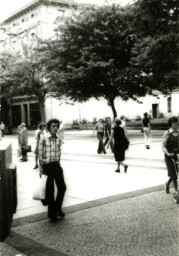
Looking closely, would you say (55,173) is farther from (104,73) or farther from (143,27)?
(104,73)

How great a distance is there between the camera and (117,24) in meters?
27.2

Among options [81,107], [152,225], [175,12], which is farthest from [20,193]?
[81,107]

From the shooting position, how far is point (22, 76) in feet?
128

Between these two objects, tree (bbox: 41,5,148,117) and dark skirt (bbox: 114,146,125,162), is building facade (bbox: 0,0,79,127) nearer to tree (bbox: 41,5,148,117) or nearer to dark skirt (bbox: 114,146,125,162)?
tree (bbox: 41,5,148,117)

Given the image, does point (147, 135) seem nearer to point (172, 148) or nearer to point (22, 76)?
point (172, 148)

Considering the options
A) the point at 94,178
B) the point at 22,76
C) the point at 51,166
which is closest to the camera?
the point at 51,166

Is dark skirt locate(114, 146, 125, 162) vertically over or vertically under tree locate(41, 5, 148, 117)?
under

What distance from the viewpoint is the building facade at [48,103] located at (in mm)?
46125

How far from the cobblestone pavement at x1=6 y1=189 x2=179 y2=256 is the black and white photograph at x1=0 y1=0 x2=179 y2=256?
0.01 meters

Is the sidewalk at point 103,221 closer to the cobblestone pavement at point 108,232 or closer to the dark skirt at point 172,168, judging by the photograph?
the cobblestone pavement at point 108,232

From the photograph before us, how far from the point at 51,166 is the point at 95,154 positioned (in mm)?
10085

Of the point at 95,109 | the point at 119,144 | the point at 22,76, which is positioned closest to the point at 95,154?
the point at 119,144

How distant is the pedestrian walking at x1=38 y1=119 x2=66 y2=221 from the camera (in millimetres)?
6382

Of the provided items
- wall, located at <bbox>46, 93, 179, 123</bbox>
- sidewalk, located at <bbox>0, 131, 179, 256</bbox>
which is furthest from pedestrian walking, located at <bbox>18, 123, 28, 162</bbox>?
wall, located at <bbox>46, 93, 179, 123</bbox>
